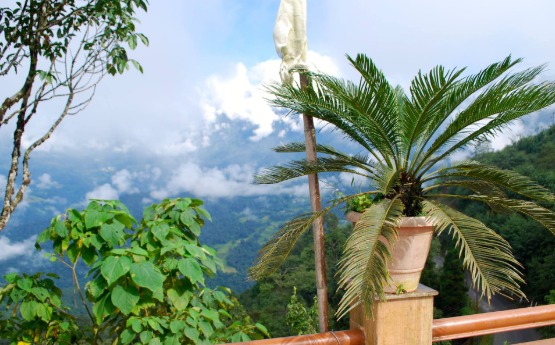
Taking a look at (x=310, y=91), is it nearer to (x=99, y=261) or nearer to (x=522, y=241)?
(x=99, y=261)

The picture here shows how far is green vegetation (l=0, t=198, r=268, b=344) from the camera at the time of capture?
204cm

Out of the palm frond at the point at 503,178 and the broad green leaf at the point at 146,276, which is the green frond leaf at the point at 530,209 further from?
the broad green leaf at the point at 146,276

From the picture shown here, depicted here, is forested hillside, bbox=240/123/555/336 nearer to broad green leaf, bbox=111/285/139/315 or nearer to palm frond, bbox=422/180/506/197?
palm frond, bbox=422/180/506/197

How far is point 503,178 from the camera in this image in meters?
2.40

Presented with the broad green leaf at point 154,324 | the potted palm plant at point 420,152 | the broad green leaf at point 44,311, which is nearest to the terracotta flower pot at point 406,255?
the potted palm plant at point 420,152

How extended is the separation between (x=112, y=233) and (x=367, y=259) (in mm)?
1083

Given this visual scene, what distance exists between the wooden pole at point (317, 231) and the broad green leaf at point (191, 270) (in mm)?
563

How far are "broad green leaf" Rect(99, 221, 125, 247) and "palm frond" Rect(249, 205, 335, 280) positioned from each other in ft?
2.02

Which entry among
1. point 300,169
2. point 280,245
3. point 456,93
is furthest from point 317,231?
point 456,93

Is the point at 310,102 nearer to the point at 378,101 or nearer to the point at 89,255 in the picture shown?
the point at 378,101

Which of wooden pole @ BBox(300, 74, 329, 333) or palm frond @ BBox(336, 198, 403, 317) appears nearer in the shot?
palm frond @ BBox(336, 198, 403, 317)

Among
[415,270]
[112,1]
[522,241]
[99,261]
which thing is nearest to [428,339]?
[415,270]

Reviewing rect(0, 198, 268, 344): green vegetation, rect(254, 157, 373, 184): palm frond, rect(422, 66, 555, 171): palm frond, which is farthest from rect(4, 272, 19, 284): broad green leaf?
rect(422, 66, 555, 171): palm frond

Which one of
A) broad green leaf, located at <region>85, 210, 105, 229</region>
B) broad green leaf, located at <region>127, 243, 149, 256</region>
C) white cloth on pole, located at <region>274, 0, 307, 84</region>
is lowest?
broad green leaf, located at <region>127, 243, 149, 256</region>
